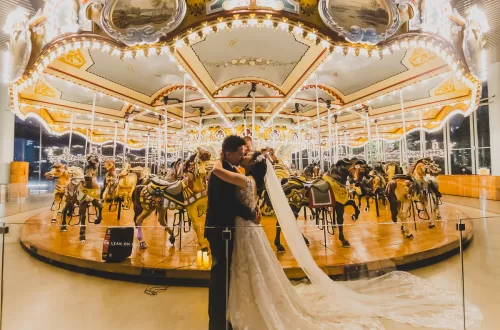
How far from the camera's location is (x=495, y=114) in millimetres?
10102

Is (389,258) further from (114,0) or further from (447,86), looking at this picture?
(447,86)

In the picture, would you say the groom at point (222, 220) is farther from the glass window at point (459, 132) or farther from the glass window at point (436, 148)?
the glass window at point (436, 148)

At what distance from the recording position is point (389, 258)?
336 cm

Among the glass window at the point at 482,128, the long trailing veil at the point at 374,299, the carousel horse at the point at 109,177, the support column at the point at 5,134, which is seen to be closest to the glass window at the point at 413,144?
the glass window at the point at 482,128

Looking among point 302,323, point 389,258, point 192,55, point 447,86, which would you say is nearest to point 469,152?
point 447,86

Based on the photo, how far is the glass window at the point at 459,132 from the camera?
13297mm

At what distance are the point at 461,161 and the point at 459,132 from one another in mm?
1427

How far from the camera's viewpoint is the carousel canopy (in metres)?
3.45

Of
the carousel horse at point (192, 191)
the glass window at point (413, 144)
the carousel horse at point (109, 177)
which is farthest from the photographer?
the glass window at point (413, 144)

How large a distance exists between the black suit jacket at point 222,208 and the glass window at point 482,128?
14.9 metres

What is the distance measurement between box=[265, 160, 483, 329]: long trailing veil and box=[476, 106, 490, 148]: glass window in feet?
43.3

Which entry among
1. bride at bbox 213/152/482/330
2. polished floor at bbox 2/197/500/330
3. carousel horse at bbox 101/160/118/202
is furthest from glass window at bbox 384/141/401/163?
bride at bbox 213/152/482/330

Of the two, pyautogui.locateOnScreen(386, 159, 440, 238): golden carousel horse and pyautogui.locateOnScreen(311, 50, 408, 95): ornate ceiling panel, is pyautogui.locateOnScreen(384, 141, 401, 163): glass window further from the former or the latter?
pyautogui.locateOnScreen(386, 159, 440, 238): golden carousel horse

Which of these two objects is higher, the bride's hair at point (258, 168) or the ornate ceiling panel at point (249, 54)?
the ornate ceiling panel at point (249, 54)
